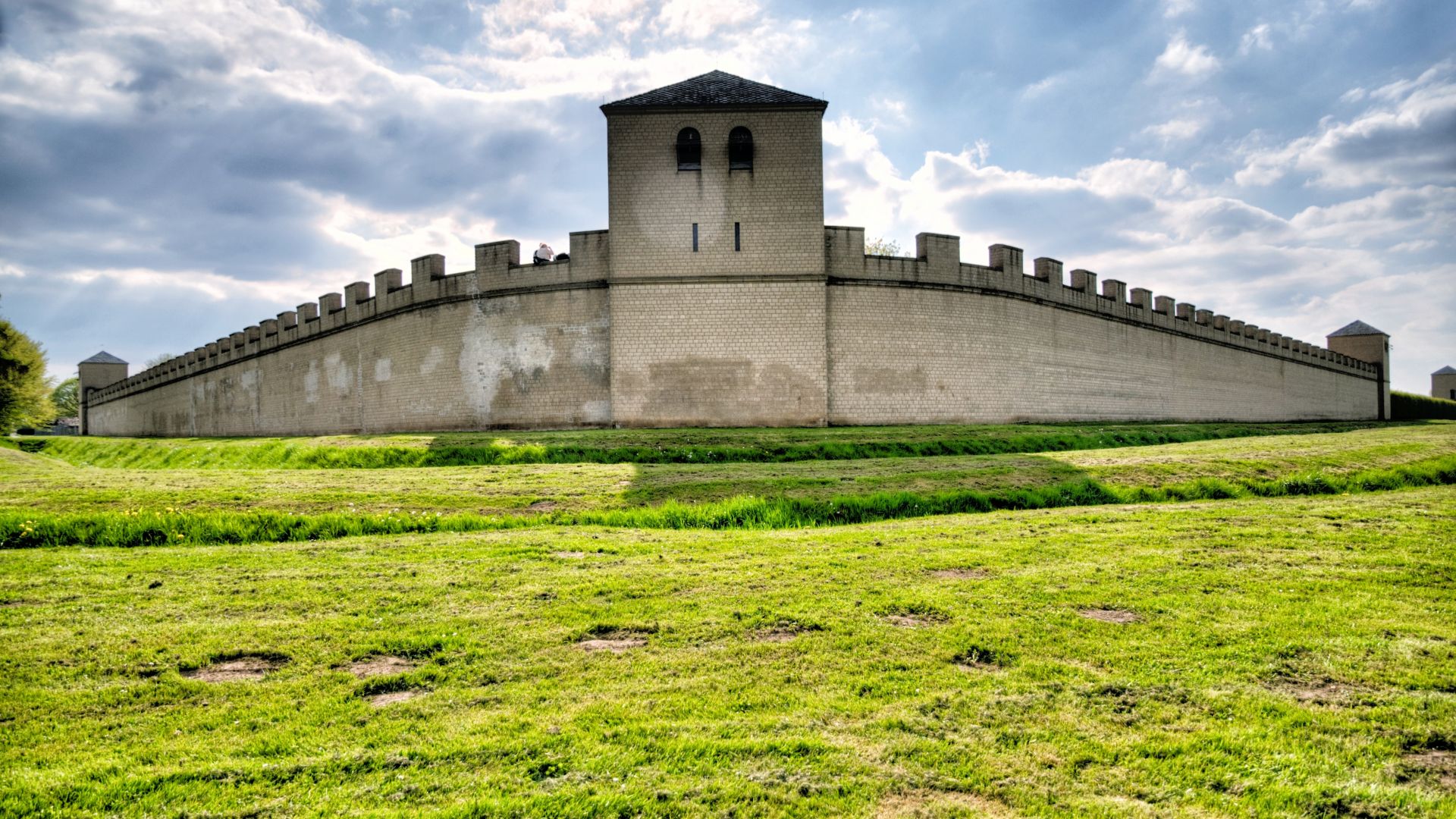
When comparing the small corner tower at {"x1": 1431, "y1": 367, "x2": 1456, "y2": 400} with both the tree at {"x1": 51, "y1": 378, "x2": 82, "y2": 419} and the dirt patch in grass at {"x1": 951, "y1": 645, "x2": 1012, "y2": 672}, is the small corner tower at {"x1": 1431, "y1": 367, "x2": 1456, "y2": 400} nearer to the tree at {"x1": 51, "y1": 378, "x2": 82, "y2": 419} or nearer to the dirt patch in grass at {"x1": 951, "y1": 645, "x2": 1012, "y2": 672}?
the dirt patch in grass at {"x1": 951, "y1": 645, "x2": 1012, "y2": 672}

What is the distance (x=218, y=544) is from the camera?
8797mm

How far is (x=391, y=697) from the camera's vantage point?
3.98m

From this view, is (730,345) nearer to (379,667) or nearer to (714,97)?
(714,97)

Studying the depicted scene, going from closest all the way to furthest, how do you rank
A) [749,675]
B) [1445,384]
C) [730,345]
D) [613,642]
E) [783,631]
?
[749,675], [613,642], [783,631], [730,345], [1445,384]

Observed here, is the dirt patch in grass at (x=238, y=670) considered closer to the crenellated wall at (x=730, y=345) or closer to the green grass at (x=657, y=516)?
the green grass at (x=657, y=516)

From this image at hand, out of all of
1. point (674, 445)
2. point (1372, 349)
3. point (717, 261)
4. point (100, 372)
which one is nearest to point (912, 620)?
point (674, 445)

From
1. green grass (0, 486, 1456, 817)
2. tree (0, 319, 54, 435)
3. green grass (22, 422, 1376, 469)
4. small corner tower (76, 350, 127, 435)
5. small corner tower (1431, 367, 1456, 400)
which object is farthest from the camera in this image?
small corner tower (1431, 367, 1456, 400)

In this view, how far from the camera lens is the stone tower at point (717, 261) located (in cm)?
2402

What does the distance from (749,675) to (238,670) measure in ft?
9.42

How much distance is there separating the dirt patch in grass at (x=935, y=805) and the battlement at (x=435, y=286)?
22.7 metres

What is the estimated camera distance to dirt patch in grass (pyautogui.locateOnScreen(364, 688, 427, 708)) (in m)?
3.89

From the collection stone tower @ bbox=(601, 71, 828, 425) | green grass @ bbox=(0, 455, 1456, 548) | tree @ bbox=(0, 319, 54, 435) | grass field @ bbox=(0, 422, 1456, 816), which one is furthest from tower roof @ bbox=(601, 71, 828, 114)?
tree @ bbox=(0, 319, 54, 435)

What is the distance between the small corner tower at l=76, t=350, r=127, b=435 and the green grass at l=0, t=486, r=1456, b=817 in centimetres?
6915

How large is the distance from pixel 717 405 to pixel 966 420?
331 inches
